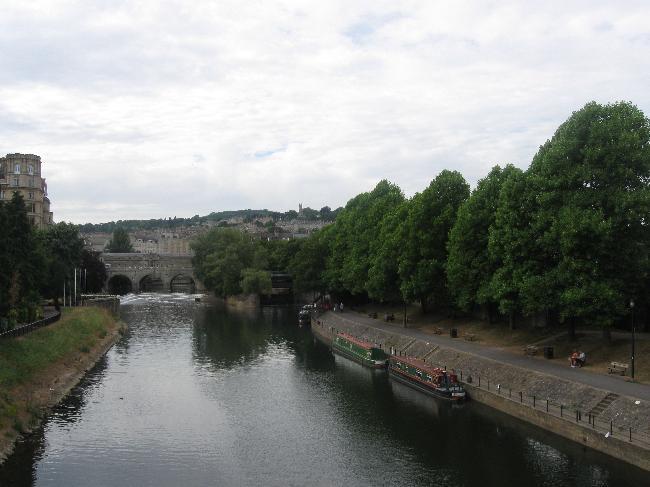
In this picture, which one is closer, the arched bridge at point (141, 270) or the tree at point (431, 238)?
the tree at point (431, 238)

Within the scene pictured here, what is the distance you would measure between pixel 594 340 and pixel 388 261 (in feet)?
102

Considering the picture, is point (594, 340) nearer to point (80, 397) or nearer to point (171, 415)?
point (171, 415)

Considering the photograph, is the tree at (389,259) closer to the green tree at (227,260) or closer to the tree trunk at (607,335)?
the tree trunk at (607,335)

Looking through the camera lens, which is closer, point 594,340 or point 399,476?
point 399,476

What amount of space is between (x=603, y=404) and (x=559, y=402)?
3.44 metres

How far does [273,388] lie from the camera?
183 feet

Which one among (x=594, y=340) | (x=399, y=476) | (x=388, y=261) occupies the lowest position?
(x=399, y=476)

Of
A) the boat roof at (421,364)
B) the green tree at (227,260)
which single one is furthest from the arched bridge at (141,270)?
the boat roof at (421,364)

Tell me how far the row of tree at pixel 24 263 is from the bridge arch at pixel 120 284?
8998cm

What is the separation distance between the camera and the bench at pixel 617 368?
1715 inches

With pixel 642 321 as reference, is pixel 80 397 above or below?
below

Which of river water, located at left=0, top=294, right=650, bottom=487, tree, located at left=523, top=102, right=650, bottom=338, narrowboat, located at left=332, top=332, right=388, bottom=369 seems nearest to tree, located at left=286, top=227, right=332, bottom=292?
narrowboat, located at left=332, top=332, right=388, bottom=369

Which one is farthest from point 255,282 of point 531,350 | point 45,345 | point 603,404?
point 603,404

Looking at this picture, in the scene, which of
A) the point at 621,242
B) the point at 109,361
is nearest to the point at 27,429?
the point at 109,361
